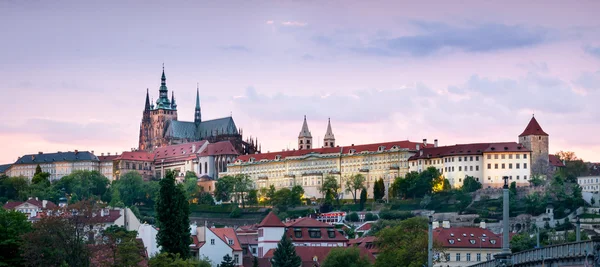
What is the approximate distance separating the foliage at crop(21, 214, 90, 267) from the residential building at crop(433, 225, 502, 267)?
1534 inches

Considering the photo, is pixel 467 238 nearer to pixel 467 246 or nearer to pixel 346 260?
pixel 467 246

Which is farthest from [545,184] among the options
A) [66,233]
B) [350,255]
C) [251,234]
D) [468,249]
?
[66,233]

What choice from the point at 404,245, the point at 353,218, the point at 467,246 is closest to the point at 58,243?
the point at 404,245

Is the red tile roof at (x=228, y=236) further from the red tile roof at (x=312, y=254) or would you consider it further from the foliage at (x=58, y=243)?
the foliage at (x=58, y=243)

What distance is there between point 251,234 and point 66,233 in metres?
59.3

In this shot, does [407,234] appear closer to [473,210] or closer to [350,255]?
[350,255]

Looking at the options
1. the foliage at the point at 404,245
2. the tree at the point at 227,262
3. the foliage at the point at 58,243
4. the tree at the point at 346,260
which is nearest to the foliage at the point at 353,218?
the foliage at the point at 404,245

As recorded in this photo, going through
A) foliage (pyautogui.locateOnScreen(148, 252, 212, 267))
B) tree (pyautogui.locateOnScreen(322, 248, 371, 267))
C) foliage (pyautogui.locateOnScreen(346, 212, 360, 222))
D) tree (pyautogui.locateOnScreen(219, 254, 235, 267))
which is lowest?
tree (pyautogui.locateOnScreen(219, 254, 235, 267))

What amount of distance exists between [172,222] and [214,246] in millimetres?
21034

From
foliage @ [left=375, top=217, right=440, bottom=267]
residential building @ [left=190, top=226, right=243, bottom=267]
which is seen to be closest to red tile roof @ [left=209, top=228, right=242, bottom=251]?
residential building @ [left=190, top=226, right=243, bottom=267]

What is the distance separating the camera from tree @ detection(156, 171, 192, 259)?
9475 cm

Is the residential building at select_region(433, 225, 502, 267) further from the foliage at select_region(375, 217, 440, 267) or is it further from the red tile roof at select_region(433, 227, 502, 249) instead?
the foliage at select_region(375, 217, 440, 267)

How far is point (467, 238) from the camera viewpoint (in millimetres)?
118312

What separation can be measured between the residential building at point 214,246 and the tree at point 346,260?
36.4ft
